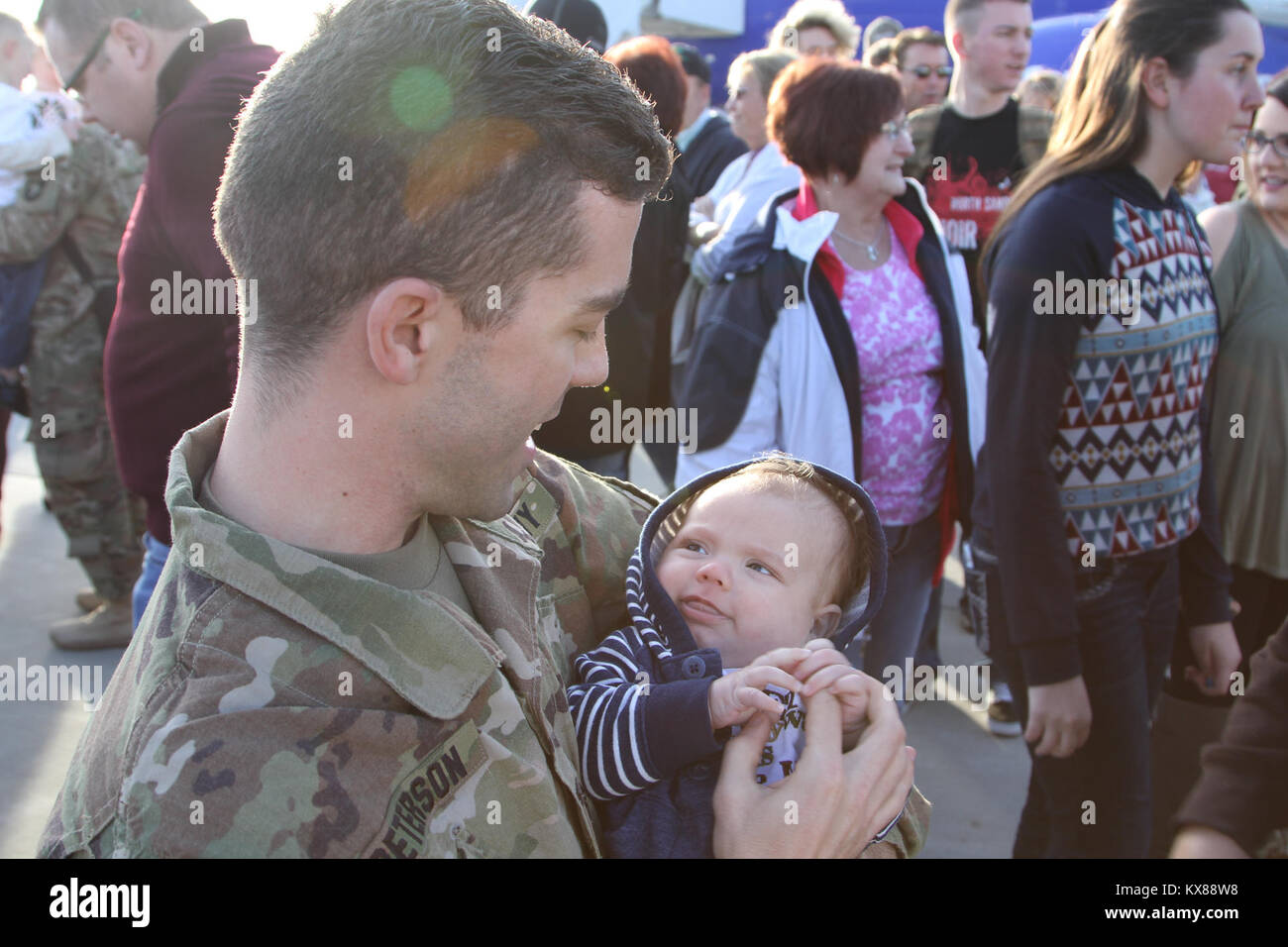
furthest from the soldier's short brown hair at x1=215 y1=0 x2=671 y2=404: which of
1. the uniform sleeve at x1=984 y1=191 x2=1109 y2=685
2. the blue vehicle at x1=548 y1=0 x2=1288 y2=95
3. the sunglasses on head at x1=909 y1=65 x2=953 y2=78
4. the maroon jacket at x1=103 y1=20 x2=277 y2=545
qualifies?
the blue vehicle at x1=548 y1=0 x2=1288 y2=95

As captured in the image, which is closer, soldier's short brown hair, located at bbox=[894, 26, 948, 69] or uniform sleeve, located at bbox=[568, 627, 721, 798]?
uniform sleeve, located at bbox=[568, 627, 721, 798]

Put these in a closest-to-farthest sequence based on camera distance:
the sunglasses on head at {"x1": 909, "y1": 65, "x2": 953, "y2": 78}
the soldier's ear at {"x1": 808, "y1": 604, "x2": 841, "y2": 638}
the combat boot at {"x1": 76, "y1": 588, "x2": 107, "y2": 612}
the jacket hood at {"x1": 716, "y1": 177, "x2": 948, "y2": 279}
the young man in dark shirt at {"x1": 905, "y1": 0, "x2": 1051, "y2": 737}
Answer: the soldier's ear at {"x1": 808, "y1": 604, "x2": 841, "y2": 638} < the jacket hood at {"x1": 716, "y1": 177, "x2": 948, "y2": 279} < the young man in dark shirt at {"x1": 905, "y1": 0, "x2": 1051, "y2": 737} < the combat boot at {"x1": 76, "y1": 588, "x2": 107, "y2": 612} < the sunglasses on head at {"x1": 909, "y1": 65, "x2": 953, "y2": 78}

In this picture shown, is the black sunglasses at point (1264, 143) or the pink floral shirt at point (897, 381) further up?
the black sunglasses at point (1264, 143)

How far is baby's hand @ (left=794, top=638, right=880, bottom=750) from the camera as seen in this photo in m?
1.50

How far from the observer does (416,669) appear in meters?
1.14

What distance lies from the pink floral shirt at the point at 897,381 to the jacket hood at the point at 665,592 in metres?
1.08

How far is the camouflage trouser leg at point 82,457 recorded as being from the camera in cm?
434

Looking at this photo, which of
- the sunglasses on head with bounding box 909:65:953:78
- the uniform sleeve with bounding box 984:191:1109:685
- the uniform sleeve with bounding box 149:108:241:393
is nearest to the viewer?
the uniform sleeve with bounding box 984:191:1109:685

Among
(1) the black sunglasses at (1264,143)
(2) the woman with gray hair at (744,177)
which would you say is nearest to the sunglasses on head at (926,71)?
(2) the woman with gray hair at (744,177)

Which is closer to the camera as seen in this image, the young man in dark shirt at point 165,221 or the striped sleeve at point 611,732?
the striped sleeve at point 611,732

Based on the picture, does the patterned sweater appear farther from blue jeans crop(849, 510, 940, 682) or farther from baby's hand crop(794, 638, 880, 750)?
baby's hand crop(794, 638, 880, 750)

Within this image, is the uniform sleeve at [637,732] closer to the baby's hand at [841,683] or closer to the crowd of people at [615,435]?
the crowd of people at [615,435]

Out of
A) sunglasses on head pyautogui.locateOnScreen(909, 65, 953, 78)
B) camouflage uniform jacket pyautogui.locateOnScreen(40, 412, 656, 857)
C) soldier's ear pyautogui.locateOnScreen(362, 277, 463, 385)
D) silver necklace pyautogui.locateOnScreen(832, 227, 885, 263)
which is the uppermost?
sunglasses on head pyautogui.locateOnScreen(909, 65, 953, 78)

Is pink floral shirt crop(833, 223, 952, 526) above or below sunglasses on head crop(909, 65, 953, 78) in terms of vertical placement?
below
